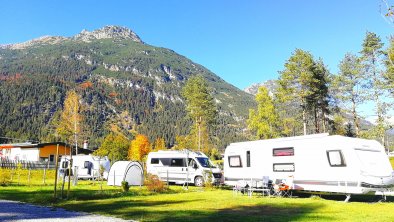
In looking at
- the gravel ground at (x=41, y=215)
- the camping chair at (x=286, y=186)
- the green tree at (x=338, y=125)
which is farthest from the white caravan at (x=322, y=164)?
the green tree at (x=338, y=125)

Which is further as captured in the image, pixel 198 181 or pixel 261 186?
pixel 198 181

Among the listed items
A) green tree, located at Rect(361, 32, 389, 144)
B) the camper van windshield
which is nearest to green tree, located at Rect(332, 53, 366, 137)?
green tree, located at Rect(361, 32, 389, 144)

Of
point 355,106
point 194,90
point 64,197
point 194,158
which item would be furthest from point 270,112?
point 64,197

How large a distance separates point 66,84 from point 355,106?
182 meters

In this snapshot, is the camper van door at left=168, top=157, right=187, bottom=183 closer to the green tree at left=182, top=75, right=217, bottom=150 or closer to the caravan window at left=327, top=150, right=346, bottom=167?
the caravan window at left=327, top=150, right=346, bottom=167

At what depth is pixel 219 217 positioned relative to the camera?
416 inches

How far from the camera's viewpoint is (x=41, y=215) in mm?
10562

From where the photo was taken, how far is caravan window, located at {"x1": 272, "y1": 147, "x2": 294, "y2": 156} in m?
18.1

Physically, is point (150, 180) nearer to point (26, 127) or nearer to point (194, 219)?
point (194, 219)

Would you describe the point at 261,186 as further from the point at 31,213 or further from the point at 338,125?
the point at 338,125

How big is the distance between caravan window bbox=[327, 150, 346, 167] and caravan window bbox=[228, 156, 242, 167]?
5514mm

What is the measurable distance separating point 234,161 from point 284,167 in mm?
3488

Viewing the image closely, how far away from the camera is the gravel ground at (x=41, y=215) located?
31.8ft

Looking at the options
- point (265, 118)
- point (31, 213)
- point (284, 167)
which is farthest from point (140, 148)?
point (31, 213)
